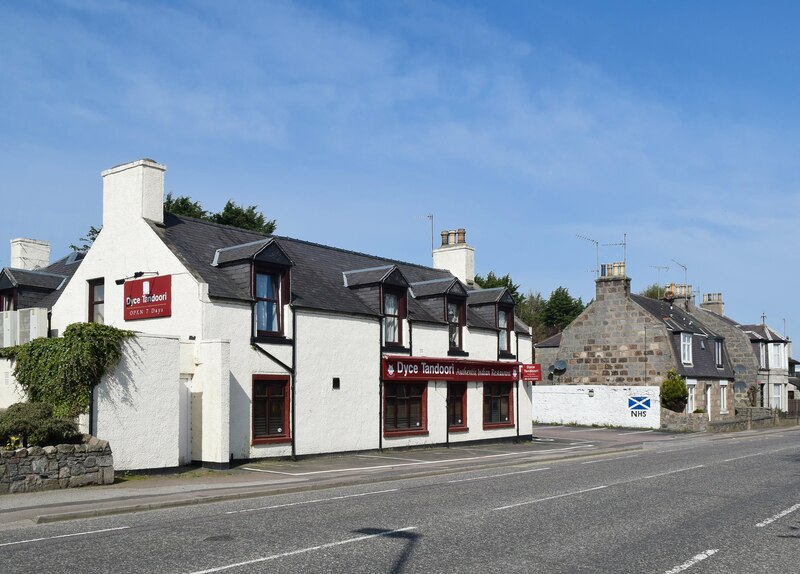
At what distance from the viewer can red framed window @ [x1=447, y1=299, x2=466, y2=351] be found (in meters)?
33.2

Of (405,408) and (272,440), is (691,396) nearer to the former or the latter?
(405,408)

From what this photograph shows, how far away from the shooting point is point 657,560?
412 inches

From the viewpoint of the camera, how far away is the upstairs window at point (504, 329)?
120 ft

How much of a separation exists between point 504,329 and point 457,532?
24.6 meters

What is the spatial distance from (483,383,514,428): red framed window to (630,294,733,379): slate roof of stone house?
53.7 feet

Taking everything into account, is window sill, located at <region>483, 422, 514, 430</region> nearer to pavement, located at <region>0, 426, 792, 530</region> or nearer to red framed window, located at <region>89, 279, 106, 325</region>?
pavement, located at <region>0, 426, 792, 530</region>

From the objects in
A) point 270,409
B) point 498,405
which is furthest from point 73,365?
point 498,405

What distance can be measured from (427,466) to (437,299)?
9.59m

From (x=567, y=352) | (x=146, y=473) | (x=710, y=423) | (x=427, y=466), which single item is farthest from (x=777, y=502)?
(x=567, y=352)

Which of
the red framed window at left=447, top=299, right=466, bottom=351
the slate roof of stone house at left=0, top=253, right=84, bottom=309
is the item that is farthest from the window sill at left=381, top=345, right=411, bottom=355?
the slate roof of stone house at left=0, top=253, right=84, bottom=309

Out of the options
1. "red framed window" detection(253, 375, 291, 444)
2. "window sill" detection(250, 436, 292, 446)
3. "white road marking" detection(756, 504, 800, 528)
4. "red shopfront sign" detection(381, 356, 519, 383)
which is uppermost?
"red shopfront sign" detection(381, 356, 519, 383)

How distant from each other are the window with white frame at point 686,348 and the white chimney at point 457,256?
16541mm

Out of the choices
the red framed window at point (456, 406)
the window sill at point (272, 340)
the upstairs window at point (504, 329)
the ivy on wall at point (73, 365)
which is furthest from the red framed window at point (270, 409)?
the upstairs window at point (504, 329)

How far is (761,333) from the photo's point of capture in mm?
65312
